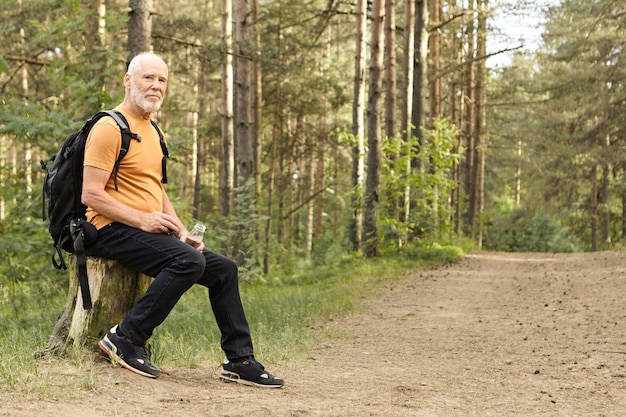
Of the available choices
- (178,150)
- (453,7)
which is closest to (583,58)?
(453,7)

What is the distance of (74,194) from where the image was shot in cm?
452

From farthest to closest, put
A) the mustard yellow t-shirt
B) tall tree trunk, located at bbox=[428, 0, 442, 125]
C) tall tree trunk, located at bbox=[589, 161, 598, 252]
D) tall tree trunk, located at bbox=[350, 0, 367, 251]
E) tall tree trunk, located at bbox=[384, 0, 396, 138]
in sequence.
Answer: tall tree trunk, located at bbox=[589, 161, 598, 252], tall tree trunk, located at bbox=[428, 0, 442, 125], tall tree trunk, located at bbox=[350, 0, 367, 251], tall tree trunk, located at bbox=[384, 0, 396, 138], the mustard yellow t-shirt

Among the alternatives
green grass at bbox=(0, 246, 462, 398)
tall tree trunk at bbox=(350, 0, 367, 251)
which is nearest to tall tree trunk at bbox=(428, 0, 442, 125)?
tall tree trunk at bbox=(350, 0, 367, 251)

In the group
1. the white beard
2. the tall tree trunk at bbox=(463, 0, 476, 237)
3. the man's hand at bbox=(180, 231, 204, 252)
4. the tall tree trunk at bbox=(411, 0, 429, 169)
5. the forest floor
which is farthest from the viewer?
the tall tree trunk at bbox=(463, 0, 476, 237)

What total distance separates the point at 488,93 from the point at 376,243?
17790 millimetres

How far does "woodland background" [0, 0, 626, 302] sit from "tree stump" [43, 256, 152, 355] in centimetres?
373

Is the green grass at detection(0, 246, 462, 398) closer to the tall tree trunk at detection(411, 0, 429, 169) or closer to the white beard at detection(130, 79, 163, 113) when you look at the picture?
the white beard at detection(130, 79, 163, 113)

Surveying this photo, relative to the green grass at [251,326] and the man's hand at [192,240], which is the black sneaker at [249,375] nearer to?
the green grass at [251,326]

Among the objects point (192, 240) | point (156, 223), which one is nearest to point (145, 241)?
point (156, 223)

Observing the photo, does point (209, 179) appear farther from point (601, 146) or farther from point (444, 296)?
point (444, 296)

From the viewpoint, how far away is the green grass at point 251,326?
159 inches

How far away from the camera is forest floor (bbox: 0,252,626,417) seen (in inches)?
156

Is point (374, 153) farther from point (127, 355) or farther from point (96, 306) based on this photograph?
point (127, 355)

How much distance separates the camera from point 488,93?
3167 cm
